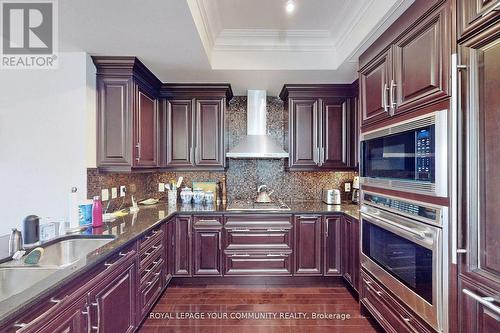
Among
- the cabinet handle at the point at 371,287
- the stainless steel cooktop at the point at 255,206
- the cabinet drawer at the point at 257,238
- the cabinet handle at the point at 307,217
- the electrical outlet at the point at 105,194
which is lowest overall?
the cabinet handle at the point at 371,287


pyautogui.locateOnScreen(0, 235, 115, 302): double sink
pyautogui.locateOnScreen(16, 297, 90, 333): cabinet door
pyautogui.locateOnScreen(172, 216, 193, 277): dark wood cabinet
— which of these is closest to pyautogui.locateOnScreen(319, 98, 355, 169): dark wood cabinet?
pyautogui.locateOnScreen(172, 216, 193, 277): dark wood cabinet

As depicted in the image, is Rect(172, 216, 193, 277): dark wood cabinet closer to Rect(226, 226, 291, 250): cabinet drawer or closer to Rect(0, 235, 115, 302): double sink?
Rect(226, 226, 291, 250): cabinet drawer

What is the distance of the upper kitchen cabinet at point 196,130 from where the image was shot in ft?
11.3

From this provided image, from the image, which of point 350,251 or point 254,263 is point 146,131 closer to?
point 254,263

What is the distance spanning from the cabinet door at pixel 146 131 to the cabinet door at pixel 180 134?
0.19 meters

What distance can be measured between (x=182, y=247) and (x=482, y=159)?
2745mm

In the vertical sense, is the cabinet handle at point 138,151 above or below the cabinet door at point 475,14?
below

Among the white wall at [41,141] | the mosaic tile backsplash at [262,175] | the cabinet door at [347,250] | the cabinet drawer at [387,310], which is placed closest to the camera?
the cabinet drawer at [387,310]

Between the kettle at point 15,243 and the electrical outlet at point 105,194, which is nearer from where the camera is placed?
the kettle at point 15,243

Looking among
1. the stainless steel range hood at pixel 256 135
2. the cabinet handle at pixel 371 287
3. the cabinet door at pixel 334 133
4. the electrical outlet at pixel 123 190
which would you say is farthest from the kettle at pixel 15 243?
the cabinet door at pixel 334 133

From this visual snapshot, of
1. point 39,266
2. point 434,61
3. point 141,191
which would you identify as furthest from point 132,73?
point 434,61

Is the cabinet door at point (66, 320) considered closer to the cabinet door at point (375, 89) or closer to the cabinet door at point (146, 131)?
the cabinet door at point (146, 131)

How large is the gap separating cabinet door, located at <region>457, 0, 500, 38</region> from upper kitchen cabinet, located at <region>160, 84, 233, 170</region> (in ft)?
8.19

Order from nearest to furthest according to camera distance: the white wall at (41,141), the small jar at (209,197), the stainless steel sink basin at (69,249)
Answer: the stainless steel sink basin at (69,249) → the white wall at (41,141) → the small jar at (209,197)
